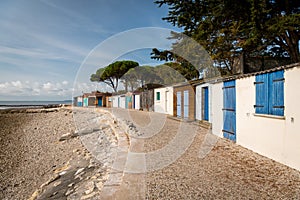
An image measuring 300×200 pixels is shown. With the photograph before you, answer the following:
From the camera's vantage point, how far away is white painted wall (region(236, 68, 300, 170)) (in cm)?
392

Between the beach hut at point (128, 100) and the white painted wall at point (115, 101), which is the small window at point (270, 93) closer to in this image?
the beach hut at point (128, 100)

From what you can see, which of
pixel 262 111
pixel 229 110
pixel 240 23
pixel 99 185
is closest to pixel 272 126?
pixel 262 111

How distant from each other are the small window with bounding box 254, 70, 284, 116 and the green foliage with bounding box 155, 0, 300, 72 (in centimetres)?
287

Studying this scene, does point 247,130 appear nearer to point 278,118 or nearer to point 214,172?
point 278,118

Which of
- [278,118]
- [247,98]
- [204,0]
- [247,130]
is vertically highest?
[204,0]

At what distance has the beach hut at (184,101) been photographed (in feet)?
38.0

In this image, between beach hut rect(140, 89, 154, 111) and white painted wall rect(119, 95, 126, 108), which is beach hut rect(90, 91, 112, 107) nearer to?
white painted wall rect(119, 95, 126, 108)

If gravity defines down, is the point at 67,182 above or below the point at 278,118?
below

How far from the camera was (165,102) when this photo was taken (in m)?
16.0

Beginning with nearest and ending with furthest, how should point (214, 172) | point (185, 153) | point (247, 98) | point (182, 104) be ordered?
point (214, 172) < point (185, 153) < point (247, 98) < point (182, 104)

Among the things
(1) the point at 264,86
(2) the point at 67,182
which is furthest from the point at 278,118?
(2) the point at 67,182

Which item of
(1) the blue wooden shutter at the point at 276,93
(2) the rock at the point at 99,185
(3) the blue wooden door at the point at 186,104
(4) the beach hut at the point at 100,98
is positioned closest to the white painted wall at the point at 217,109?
(1) the blue wooden shutter at the point at 276,93

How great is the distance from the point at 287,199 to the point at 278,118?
203 cm

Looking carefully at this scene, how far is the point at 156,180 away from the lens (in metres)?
3.50
